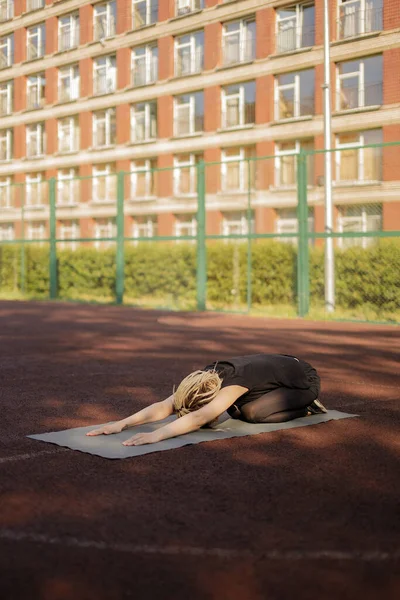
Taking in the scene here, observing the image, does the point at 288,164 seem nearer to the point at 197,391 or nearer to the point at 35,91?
the point at 35,91

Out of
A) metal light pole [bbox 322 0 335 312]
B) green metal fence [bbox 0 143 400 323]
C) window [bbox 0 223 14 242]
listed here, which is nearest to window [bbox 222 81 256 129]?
green metal fence [bbox 0 143 400 323]

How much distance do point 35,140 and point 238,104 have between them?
15.4 meters

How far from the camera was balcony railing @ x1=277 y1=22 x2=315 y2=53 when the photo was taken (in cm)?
3603

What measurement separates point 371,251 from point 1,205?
15.2 metres

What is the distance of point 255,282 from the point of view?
21.8 m

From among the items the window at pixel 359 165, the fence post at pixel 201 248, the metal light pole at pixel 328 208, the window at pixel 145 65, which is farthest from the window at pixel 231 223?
the fence post at pixel 201 248

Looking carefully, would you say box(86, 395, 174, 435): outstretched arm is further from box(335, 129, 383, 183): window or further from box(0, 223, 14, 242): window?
box(0, 223, 14, 242): window

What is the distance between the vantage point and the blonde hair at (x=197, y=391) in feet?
20.7

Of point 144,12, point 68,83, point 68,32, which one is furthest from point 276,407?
→ point 68,32

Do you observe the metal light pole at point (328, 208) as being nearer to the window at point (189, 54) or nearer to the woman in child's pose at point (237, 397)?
the woman in child's pose at point (237, 397)

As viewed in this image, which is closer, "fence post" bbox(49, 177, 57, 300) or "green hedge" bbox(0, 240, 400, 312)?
"green hedge" bbox(0, 240, 400, 312)

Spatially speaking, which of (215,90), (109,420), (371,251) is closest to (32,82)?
(215,90)

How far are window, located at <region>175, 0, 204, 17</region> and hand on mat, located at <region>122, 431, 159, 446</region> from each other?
3653cm

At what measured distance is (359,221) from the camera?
20406 millimetres
